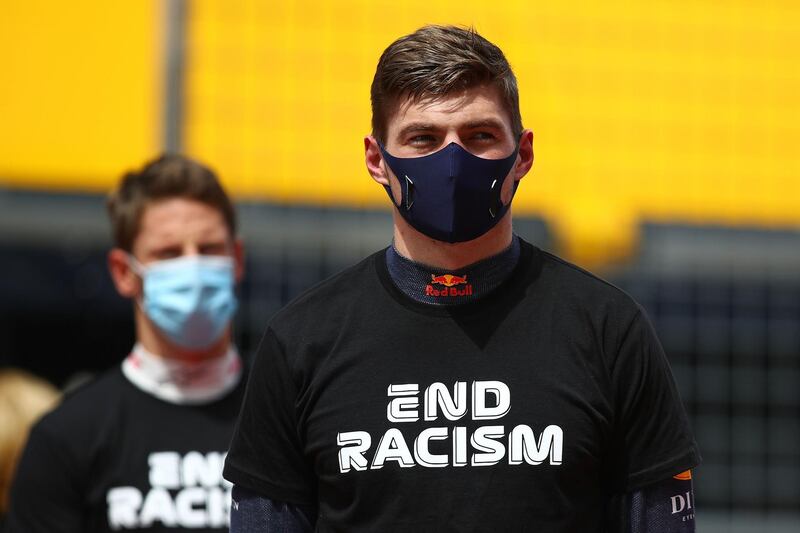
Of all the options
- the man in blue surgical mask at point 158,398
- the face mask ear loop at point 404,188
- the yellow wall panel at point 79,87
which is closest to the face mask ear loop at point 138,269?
the man in blue surgical mask at point 158,398

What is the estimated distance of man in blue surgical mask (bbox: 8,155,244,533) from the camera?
3.00 metres

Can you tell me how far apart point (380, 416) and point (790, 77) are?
24.2ft

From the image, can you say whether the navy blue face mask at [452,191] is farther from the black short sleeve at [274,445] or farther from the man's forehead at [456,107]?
the black short sleeve at [274,445]

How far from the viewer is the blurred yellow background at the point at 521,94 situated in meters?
7.29

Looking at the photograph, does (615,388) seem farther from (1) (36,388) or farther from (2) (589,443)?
(1) (36,388)

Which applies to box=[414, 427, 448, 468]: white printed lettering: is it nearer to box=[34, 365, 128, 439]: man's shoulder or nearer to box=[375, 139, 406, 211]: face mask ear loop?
box=[375, 139, 406, 211]: face mask ear loop

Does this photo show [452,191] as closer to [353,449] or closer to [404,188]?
[404,188]

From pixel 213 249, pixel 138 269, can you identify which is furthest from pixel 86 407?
pixel 213 249

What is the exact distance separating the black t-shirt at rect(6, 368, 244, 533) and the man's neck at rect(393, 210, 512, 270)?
118cm

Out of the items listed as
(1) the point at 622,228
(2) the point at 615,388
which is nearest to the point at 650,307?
(1) the point at 622,228

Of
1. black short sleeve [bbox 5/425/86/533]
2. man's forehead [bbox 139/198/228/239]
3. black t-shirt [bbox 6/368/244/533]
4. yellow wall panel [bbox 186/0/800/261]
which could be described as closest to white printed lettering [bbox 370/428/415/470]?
black t-shirt [bbox 6/368/244/533]

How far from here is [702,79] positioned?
28.6 feet

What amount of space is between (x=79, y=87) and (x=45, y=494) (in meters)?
4.89

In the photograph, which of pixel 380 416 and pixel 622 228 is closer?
pixel 380 416
